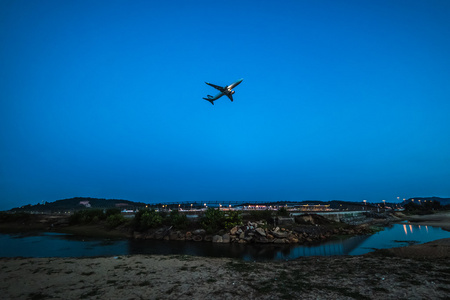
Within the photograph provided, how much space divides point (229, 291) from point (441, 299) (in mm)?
7749

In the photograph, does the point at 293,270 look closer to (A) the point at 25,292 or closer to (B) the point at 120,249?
(A) the point at 25,292

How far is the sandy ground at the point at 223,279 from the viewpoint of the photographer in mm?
8484

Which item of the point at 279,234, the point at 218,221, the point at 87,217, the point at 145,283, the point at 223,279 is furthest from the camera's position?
the point at 87,217

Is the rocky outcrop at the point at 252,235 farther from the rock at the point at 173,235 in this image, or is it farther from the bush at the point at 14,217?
the bush at the point at 14,217

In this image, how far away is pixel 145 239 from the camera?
28172 millimetres

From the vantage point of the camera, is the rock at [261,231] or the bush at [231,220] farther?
the bush at [231,220]

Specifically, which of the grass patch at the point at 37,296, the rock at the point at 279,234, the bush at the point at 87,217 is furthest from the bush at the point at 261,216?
the grass patch at the point at 37,296

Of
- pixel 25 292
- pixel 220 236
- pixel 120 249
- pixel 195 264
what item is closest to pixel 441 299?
pixel 195 264

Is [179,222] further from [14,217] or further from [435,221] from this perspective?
[435,221]

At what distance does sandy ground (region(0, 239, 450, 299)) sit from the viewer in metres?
8.48

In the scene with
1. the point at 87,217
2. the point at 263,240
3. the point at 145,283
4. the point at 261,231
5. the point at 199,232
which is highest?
the point at 87,217

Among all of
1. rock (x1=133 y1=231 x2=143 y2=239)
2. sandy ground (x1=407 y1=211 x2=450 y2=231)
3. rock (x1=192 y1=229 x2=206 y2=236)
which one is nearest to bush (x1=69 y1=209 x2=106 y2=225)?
rock (x1=133 y1=231 x2=143 y2=239)

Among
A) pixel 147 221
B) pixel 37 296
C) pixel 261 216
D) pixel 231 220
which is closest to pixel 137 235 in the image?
pixel 147 221

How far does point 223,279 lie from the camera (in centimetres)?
1058
